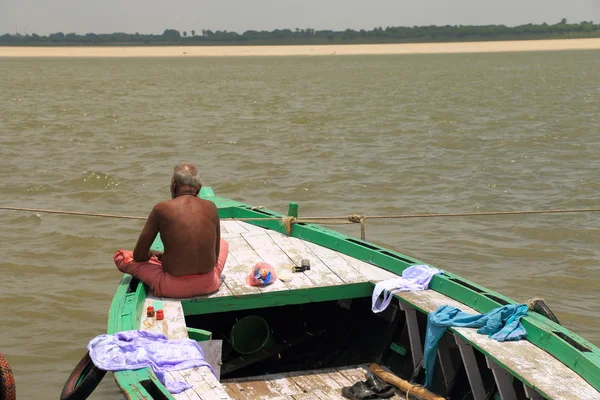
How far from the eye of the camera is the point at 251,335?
6406 mm

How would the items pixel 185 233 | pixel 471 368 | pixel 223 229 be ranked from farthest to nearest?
1. pixel 223 229
2. pixel 185 233
3. pixel 471 368

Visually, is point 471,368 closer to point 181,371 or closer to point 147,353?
point 181,371

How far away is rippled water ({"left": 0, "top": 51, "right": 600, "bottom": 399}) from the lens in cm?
912

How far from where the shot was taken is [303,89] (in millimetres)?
39906

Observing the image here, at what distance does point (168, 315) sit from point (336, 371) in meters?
1.61

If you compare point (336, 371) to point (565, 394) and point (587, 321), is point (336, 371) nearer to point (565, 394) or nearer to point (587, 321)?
point (565, 394)

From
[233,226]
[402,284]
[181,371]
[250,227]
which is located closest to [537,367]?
[402,284]

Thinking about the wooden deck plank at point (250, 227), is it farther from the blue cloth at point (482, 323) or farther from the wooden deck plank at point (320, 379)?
the blue cloth at point (482, 323)

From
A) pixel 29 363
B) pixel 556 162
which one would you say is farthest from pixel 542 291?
pixel 556 162

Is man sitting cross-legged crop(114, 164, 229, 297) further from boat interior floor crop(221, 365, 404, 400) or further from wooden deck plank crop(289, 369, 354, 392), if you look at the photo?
wooden deck plank crop(289, 369, 354, 392)

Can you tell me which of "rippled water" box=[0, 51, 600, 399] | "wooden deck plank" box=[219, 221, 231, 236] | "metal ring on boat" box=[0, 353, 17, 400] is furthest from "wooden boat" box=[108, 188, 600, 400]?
"rippled water" box=[0, 51, 600, 399]

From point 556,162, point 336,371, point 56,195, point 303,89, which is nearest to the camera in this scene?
point 336,371

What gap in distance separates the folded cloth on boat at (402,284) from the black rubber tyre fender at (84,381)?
217cm

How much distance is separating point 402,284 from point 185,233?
1.72m
